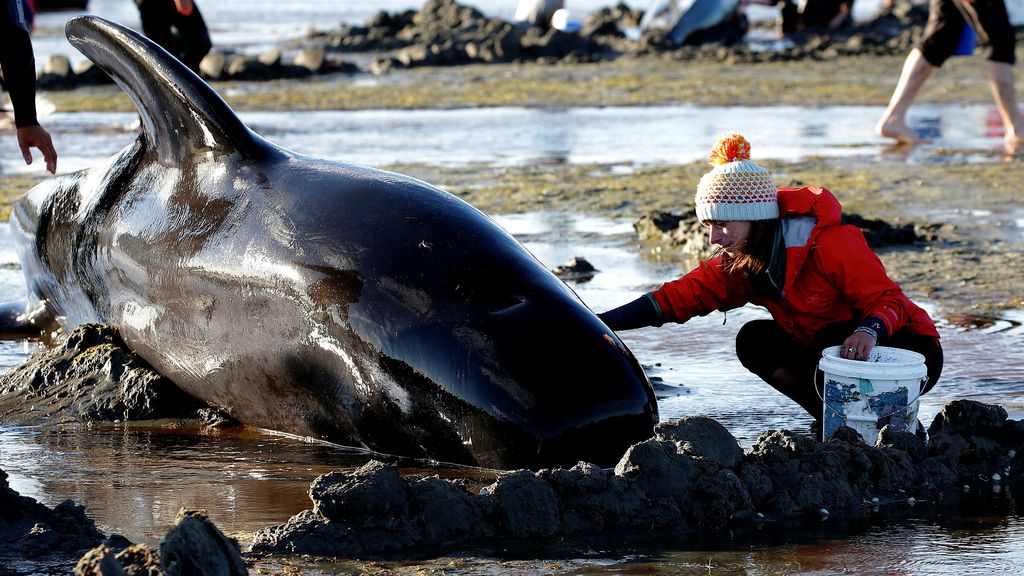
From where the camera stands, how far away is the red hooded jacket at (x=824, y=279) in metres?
5.66

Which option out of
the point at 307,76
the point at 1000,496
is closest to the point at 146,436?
the point at 1000,496

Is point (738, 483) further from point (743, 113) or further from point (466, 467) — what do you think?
point (743, 113)

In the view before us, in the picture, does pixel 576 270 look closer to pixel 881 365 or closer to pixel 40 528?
pixel 881 365

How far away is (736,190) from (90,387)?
3003mm

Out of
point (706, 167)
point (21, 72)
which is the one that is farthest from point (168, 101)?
point (706, 167)

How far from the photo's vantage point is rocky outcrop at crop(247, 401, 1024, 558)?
14.5 feet

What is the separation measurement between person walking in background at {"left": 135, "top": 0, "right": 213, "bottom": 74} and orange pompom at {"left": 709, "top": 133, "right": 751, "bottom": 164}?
31.3ft

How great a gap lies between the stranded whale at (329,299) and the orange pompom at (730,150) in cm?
82

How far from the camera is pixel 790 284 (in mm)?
5832

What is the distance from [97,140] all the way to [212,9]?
42.1 m

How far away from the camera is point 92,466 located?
5543 millimetres

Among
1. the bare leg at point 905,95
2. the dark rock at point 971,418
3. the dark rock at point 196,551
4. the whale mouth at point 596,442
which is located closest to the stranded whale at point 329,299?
the whale mouth at point 596,442

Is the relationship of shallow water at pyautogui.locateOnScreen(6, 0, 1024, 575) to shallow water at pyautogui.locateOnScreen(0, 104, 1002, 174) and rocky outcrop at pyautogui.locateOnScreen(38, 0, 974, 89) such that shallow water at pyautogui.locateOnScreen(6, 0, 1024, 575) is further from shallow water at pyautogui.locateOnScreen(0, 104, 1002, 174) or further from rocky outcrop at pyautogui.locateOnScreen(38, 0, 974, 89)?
rocky outcrop at pyautogui.locateOnScreen(38, 0, 974, 89)

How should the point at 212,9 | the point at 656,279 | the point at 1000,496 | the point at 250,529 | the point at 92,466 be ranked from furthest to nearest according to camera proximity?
the point at 212,9 → the point at 656,279 → the point at 92,466 → the point at 1000,496 → the point at 250,529
